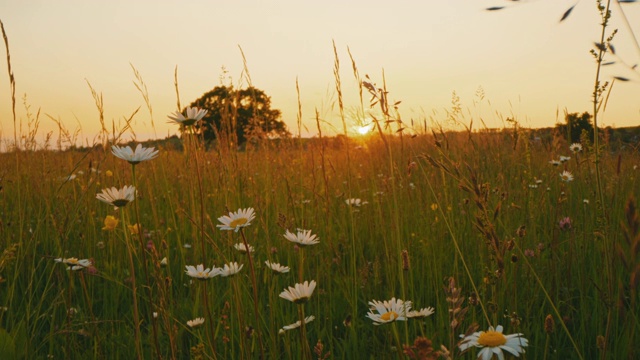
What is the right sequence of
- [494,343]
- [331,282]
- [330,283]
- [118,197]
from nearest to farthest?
[494,343]
[118,197]
[330,283]
[331,282]

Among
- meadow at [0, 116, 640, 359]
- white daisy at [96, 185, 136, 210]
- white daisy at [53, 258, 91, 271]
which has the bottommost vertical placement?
meadow at [0, 116, 640, 359]

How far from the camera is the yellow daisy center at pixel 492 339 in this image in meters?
0.84

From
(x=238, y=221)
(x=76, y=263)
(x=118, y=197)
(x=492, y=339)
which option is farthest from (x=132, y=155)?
(x=492, y=339)

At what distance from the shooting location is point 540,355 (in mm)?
1597

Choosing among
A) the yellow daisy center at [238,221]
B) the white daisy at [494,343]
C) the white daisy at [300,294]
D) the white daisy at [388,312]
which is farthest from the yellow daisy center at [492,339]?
the yellow daisy center at [238,221]

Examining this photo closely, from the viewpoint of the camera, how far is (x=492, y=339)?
0.85 metres

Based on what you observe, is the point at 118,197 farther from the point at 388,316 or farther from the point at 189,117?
the point at 388,316

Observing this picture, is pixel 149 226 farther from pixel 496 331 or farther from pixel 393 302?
pixel 496 331

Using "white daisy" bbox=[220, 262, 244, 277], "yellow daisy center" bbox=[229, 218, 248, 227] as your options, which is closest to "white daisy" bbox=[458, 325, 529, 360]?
"white daisy" bbox=[220, 262, 244, 277]

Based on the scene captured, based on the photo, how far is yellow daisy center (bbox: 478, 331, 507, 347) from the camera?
0.84m

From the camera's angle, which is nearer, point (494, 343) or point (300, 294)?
point (494, 343)

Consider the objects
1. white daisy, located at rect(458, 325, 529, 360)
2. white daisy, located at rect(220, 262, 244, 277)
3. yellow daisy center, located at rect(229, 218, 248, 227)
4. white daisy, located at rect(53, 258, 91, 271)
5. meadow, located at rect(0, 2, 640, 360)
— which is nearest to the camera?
white daisy, located at rect(458, 325, 529, 360)

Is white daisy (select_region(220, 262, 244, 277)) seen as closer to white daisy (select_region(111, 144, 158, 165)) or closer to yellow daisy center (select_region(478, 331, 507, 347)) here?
white daisy (select_region(111, 144, 158, 165))

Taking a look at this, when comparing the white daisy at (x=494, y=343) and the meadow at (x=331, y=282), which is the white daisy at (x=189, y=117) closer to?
the meadow at (x=331, y=282)
